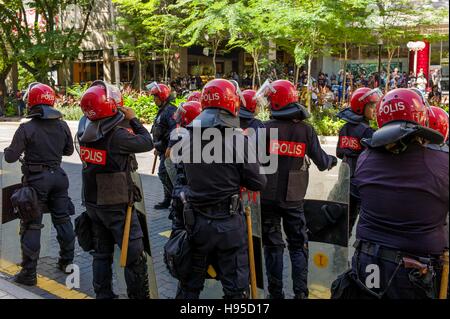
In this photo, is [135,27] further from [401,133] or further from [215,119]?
[401,133]

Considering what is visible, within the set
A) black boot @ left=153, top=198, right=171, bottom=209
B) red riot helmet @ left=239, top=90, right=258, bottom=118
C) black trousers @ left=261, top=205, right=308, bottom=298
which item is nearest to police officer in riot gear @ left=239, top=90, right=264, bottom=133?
red riot helmet @ left=239, top=90, right=258, bottom=118

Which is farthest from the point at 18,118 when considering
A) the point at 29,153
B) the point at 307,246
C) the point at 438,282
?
the point at 438,282

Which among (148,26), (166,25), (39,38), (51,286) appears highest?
(148,26)

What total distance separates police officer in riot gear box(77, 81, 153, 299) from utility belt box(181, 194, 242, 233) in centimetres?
76

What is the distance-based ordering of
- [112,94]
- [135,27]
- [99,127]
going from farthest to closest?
[135,27] → [112,94] → [99,127]

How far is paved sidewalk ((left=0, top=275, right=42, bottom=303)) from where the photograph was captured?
14.3 feet

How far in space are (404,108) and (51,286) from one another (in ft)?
12.4

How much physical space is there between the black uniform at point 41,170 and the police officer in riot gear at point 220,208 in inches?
79.3

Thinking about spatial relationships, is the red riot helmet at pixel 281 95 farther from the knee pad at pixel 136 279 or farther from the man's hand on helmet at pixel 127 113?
the knee pad at pixel 136 279

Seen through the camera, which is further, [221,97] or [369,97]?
[369,97]

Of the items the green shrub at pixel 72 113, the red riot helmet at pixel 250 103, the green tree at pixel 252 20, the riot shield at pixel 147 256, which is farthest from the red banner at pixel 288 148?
the green shrub at pixel 72 113

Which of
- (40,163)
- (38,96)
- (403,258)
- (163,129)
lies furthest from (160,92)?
(403,258)

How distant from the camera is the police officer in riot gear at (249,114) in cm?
500

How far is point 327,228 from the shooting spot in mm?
4293
